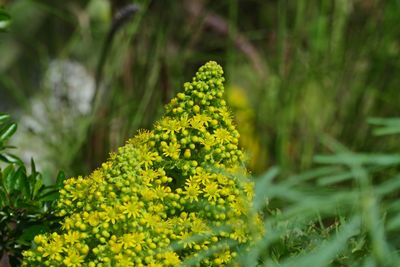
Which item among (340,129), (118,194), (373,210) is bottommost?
(373,210)

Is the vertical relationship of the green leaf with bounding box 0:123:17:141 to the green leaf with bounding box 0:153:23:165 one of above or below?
above

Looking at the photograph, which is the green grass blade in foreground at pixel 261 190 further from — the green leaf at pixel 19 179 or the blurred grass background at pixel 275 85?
the blurred grass background at pixel 275 85

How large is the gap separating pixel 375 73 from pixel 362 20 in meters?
0.30

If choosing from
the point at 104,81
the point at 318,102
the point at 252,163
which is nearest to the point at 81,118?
the point at 104,81

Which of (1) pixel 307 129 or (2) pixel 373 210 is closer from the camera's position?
(2) pixel 373 210

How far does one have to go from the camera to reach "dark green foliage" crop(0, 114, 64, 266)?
153 cm

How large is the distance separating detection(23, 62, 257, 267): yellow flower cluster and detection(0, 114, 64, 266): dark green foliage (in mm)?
107

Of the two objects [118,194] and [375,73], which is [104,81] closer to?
[375,73]

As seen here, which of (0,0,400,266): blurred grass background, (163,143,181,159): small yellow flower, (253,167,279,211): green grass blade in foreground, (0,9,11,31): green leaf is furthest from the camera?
(0,0,400,266): blurred grass background

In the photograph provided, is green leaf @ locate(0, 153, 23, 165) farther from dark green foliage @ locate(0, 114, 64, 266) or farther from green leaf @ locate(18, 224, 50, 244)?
green leaf @ locate(18, 224, 50, 244)

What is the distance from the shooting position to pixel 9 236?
5.11ft

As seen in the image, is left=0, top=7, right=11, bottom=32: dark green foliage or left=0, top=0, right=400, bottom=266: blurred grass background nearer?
left=0, top=7, right=11, bottom=32: dark green foliage

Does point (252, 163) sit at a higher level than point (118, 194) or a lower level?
higher

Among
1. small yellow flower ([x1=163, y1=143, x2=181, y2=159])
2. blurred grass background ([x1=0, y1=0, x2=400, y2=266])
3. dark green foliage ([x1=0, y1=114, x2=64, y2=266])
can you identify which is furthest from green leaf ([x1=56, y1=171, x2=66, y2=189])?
blurred grass background ([x1=0, y1=0, x2=400, y2=266])
